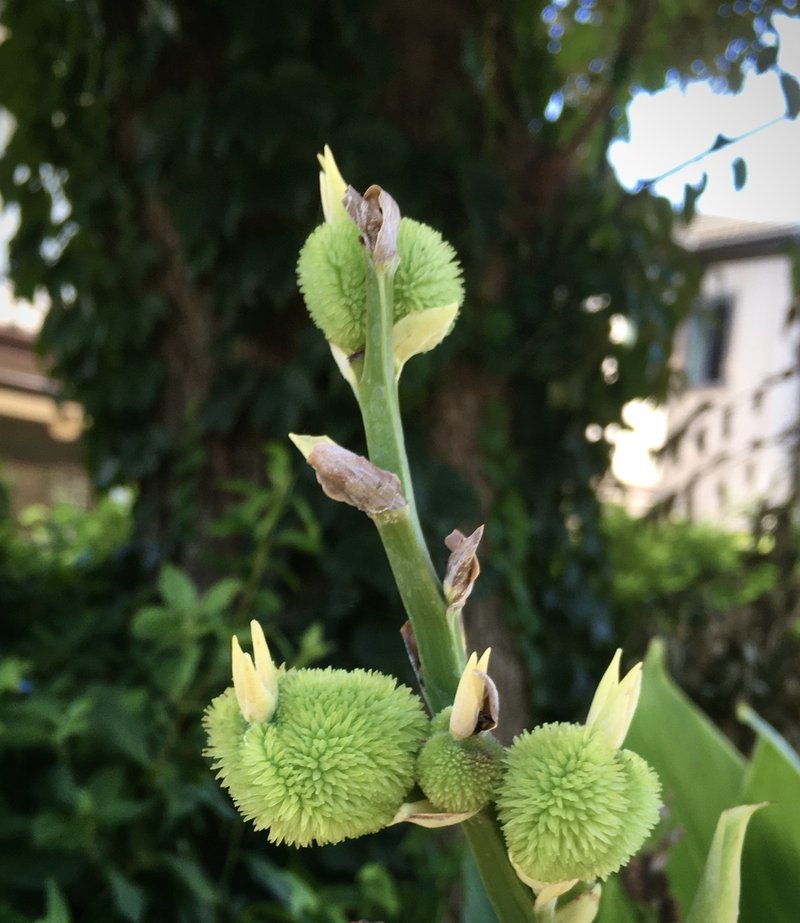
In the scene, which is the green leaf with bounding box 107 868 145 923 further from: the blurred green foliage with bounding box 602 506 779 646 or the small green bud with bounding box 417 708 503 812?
the blurred green foliage with bounding box 602 506 779 646

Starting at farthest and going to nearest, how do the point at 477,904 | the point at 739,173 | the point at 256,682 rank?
the point at 739,173, the point at 477,904, the point at 256,682

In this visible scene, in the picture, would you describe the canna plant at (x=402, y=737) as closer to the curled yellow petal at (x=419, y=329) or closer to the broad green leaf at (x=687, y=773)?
the curled yellow petal at (x=419, y=329)

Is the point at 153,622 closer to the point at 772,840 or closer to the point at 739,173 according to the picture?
the point at 772,840

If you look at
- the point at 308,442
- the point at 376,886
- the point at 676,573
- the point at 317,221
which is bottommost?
Answer: the point at 376,886

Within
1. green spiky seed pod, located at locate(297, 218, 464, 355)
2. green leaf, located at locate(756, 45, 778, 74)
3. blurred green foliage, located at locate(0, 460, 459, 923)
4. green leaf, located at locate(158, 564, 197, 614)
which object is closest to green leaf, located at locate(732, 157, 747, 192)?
green leaf, located at locate(756, 45, 778, 74)

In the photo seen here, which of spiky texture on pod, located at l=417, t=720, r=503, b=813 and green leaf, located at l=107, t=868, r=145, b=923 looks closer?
spiky texture on pod, located at l=417, t=720, r=503, b=813

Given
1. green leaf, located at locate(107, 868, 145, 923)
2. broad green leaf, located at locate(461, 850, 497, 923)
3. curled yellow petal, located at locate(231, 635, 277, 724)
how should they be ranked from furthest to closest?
green leaf, located at locate(107, 868, 145, 923) → broad green leaf, located at locate(461, 850, 497, 923) → curled yellow petal, located at locate(231, 635, 277, 724)

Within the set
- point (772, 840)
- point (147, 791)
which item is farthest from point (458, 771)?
point (147, 791)
